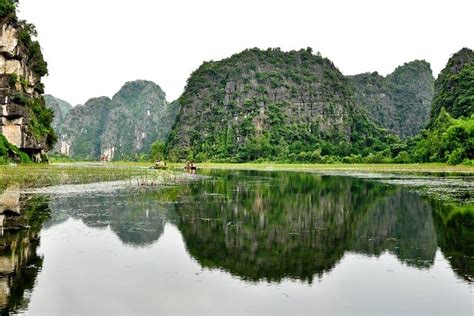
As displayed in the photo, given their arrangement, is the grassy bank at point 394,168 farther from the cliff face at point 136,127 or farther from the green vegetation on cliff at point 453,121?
the cliff face at point 136,127

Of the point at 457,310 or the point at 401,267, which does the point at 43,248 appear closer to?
the point at 401,267

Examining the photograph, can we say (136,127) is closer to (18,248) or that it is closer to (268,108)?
(268,108)

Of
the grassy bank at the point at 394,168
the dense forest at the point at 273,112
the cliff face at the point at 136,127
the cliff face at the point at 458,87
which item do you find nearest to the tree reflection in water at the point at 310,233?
the grassy bank at the point at 394,168

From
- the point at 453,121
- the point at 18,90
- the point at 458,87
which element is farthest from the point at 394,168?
the point at 18,90

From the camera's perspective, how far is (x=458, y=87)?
80.1 m

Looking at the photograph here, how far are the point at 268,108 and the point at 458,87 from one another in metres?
42.6

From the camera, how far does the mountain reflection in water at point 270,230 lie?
842 centimetres

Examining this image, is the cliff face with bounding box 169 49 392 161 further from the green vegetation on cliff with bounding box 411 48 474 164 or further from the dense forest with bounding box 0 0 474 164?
the green vegetation on cliff with bounding box 411 48 474 164

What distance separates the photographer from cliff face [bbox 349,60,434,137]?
151 metres

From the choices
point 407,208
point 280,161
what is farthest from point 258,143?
point 407,208

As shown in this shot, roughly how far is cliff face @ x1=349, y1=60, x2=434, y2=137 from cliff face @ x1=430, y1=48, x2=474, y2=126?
55069 mm

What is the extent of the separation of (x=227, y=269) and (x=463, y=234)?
6496mm

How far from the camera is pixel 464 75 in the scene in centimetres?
7956

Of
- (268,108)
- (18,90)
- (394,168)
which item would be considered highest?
(268,108)
